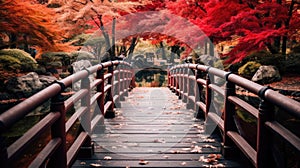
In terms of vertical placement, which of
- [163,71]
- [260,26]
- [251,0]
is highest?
[251,0]

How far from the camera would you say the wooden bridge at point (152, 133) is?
1.85 metres

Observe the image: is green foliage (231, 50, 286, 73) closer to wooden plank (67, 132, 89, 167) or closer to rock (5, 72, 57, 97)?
rock (5, 72, 57, 97)

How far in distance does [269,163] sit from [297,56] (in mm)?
12932

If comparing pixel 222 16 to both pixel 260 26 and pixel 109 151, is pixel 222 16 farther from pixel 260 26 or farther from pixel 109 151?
pixel 109 151

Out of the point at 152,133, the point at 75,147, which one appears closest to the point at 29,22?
the point at 152,133

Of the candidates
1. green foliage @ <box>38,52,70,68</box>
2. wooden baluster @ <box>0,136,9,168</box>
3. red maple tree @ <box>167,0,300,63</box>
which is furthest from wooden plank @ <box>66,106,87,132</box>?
green foliage @ <box>38,52,70,68</box>

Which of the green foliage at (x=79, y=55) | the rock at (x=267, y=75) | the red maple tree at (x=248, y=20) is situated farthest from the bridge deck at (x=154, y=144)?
the green foliage at (x=79, y=55)

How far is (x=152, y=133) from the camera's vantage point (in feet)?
14.8

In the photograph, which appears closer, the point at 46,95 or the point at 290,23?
the point at 46,95

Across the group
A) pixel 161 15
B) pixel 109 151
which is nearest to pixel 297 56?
pixel 161 15

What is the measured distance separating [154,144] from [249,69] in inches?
447

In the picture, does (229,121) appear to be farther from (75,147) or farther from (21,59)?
(21,59)

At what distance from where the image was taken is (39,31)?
12.1 meters

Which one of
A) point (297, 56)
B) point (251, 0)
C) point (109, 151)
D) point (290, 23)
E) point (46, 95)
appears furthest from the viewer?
point (297, 56)
